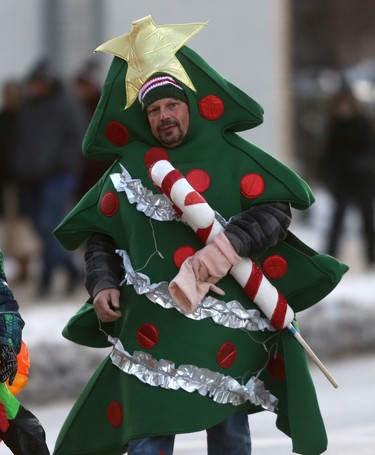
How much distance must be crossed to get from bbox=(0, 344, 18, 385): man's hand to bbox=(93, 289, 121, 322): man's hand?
0.34m

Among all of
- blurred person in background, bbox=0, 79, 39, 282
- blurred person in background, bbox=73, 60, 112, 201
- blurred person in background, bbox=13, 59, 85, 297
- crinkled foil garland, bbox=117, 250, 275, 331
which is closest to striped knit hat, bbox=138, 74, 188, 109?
crinkled foil garland, bbox=117, 250, 275, 331

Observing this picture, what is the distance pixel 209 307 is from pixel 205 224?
0.95ft

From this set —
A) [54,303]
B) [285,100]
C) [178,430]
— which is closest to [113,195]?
[178,430]

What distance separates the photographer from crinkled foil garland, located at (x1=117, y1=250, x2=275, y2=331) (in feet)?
17.3

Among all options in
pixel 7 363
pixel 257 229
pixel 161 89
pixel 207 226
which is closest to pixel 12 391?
pixel 7 363

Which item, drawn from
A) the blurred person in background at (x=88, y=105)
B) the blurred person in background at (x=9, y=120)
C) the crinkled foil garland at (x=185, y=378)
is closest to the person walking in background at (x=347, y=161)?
the blurred person in background at (x=88, y=105)

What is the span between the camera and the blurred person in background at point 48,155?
11.3 metres

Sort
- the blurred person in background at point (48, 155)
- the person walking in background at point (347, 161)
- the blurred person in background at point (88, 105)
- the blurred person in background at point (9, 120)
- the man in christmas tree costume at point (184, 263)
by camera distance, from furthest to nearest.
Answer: the person walking in background at point (347, 161) → the blurred person in background at point (9, 120) → the blurred person in background at point (88, 105) → the blurred person in background at point (48, 155) → the man in christmas tree costume at point (184, 263)

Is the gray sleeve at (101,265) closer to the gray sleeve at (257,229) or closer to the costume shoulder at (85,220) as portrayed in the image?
the costume shoulder at (85,220)

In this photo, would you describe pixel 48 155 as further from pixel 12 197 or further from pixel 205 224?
pixel 205 224

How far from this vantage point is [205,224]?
5.21 metres

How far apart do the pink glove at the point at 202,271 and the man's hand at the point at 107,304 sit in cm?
23

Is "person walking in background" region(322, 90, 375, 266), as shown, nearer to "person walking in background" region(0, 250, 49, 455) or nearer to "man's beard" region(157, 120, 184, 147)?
"man's beard" region(157, 120, 184, 147)

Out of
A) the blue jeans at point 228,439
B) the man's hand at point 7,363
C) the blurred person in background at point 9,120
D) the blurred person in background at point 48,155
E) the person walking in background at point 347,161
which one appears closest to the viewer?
the man's hand at point 7,363
